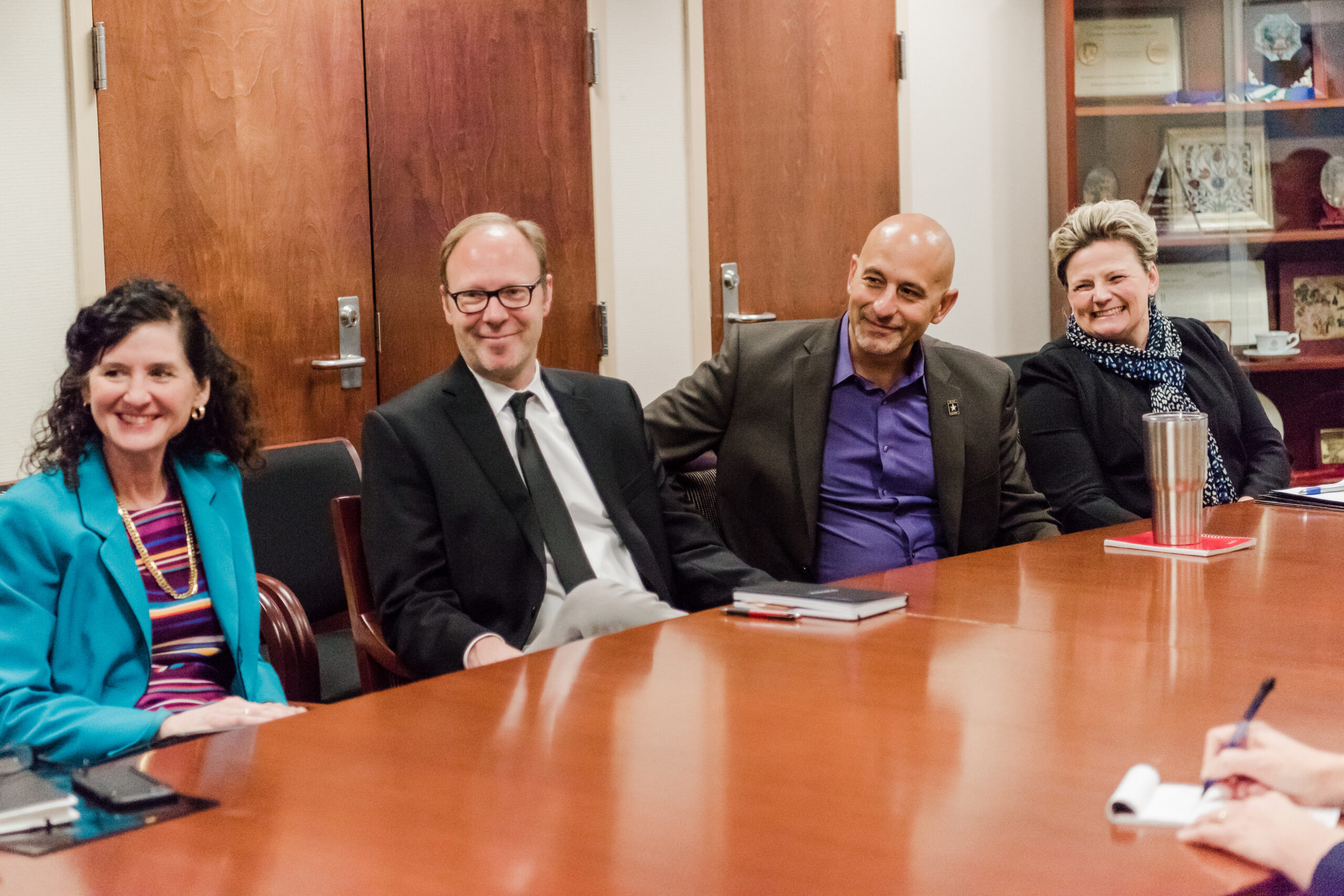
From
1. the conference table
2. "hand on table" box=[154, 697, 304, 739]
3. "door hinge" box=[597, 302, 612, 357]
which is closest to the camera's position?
the conference table

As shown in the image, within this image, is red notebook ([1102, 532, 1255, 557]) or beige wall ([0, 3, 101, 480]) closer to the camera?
red notebook ([1102, 532, 1255, 557])

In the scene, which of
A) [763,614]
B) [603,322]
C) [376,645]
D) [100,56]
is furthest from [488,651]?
[603,322]

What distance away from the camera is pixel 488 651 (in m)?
2.13

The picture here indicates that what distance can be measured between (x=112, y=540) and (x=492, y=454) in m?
0.69

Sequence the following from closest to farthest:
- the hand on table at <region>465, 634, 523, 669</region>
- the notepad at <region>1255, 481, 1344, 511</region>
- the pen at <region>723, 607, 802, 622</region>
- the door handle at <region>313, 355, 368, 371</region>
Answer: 1. the pen at <region>723, 607, 802, 622</region>
2. the hand on table at <region>465, 634, 523, 669</region>
3. the notepad at <region>1255, 481, 1344, 511</region>
4. the door handle at <region>313, 355, 368, 371</region>

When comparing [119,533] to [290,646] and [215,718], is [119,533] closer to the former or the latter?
[215,718]

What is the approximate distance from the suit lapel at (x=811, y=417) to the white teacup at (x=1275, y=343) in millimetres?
2506

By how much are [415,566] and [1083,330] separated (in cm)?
180

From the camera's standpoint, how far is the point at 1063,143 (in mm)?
4859

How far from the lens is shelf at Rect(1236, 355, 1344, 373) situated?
479 centimetres

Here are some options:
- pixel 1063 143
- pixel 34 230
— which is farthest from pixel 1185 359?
pixel 34 230

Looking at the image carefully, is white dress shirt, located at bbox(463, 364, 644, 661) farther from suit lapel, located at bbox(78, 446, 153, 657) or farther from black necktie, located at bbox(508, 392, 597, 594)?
suit lapel, located at bbox(78, 446, 153, 657)

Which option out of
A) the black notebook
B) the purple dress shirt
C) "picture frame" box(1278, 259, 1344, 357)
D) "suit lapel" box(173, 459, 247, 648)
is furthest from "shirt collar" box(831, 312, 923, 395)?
"picture frame" box(1278, 259, 1344, 357)

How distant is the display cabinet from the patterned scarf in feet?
5.39
